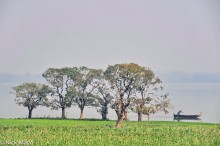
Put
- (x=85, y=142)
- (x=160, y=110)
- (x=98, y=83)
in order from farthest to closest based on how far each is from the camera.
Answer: (x=98, y=83), (x=160, y=110), (x=85, y=142)

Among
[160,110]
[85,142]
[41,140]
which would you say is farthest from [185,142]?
[160,110]

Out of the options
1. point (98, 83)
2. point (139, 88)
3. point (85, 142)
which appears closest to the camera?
point (85, 142)

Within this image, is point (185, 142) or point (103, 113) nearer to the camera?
point (185, 142)

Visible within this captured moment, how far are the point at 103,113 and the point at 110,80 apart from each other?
25.9 feet

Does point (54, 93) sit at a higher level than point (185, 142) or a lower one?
higher

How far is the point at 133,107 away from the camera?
66.3 meters

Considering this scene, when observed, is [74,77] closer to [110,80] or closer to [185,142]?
[110,80]

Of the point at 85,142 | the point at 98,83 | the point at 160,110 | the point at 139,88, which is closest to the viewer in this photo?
the point at 85,142

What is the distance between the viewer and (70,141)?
28.6 metres

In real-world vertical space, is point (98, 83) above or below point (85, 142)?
above

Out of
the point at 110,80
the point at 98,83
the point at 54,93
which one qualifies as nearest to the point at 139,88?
the point at 110,80

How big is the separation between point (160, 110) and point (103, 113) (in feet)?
46.3

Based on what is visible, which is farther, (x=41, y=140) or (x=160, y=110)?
(x=160, y=110)

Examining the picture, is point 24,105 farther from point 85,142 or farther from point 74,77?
point 85,142
